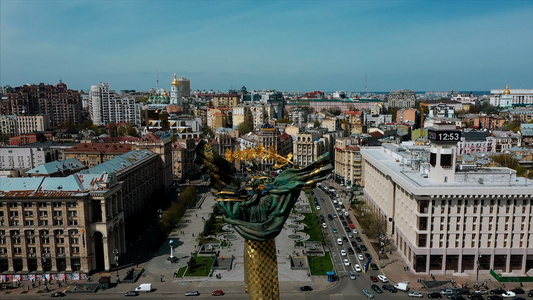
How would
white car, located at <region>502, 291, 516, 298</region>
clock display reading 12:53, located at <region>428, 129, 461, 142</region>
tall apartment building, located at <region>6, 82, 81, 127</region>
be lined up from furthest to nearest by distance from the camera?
tall apartment building, located at <region>6, 82, 81, 127</region>
clock display reading 12:53, located at <region>428, 129, 461, 142</region>
white car, located at <region>502, 291, 516, 298</region>

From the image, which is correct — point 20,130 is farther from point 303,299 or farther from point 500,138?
point 500,138

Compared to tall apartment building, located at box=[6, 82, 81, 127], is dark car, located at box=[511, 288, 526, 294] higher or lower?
lower

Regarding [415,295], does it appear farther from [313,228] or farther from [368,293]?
[313,228]

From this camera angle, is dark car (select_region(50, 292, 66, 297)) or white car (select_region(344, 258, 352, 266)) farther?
white car (select_region(344, 258, 352, 266))

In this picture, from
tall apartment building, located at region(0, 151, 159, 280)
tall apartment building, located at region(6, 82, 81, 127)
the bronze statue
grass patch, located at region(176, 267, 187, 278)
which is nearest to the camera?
the bronze statue

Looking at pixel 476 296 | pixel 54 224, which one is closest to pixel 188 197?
pixel 54 224

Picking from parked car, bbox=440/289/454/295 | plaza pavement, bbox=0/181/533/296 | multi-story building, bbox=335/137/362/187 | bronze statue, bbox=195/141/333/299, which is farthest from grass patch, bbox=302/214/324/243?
bronze statue, bbox=195/141/333/299

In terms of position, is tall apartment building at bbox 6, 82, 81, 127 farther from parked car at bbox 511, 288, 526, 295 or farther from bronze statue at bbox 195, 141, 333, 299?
parked car at bbox 511, 288, 526, 295

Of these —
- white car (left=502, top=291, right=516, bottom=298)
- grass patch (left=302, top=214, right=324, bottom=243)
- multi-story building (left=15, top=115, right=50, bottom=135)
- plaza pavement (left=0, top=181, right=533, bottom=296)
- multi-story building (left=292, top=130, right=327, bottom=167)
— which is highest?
multi-story building (left=15, top=115, right=50, bottom=135)
